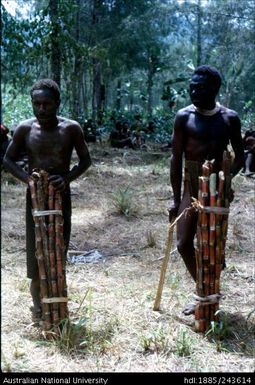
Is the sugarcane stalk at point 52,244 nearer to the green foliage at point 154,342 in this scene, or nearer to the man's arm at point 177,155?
the green foliage at point 154,342

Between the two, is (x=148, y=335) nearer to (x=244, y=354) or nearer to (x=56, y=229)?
(x=244, y=354)

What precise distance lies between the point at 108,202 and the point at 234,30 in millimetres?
11739

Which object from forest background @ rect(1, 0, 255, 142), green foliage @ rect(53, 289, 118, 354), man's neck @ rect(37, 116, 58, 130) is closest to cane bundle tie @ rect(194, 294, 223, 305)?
green foliage @ rect(53, 289, 118, 354)

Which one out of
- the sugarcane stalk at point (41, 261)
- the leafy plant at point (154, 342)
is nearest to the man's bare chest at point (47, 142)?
the sugarcane stalk at point (41, 261)

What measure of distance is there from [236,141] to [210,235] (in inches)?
26.7

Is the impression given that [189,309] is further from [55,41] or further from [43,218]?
[55,41]

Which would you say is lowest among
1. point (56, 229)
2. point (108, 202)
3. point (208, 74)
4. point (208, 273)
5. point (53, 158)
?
point (108, 202)

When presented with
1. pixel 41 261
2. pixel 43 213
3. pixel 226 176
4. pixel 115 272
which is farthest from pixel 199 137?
pixel 115 272

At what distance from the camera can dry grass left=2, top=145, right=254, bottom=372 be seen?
2805mm

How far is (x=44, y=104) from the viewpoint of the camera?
9.81 ft

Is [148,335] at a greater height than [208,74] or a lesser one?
lesser

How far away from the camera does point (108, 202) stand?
7219 millimetres

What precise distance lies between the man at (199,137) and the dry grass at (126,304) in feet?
1.94

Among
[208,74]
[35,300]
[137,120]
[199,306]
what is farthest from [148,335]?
[137,120]
